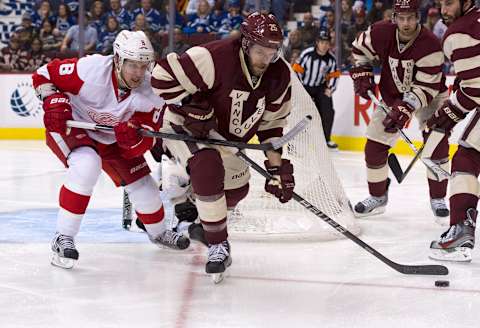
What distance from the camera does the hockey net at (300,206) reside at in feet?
13.6

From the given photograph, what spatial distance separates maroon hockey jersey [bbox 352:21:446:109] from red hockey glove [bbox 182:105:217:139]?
5.00 feet

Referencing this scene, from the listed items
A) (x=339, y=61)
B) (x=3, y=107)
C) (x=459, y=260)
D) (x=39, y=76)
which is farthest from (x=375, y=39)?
(x=3, y=107)

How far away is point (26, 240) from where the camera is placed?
4.01 meters

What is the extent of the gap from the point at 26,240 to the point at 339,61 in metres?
4.74

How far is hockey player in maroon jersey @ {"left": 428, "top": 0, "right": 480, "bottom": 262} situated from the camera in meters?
3.54

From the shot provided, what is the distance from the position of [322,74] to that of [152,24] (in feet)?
5.11

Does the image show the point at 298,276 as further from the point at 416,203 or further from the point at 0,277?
the point at 416,203

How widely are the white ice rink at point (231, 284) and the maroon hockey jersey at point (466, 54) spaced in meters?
0.65

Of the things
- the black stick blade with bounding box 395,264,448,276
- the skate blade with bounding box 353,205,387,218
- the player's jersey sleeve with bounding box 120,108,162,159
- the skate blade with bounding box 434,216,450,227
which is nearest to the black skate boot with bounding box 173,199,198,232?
the player's jersey sleeve with bounding box 120,108,162,159

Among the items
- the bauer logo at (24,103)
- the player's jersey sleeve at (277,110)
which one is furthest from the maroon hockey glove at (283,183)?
the bauer logo at (24,103)

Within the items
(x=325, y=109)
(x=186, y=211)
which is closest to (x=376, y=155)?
(x=186, y=211)

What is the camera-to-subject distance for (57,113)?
333cm

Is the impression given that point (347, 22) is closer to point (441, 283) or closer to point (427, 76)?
point (427, 76)

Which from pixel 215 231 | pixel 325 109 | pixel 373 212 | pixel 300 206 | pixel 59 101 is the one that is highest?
pixel 59 101
